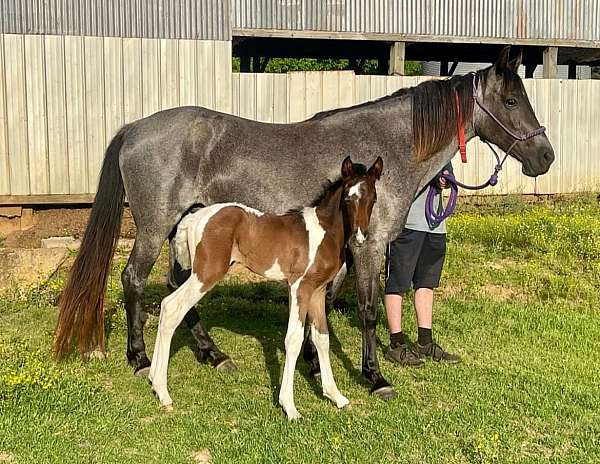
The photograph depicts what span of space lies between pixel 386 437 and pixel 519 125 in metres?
2.48

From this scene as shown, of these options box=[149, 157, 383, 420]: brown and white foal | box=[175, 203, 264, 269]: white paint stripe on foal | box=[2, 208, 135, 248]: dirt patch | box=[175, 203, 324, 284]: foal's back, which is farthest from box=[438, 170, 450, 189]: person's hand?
box=[2, 208, 135, 248]: dirt patch

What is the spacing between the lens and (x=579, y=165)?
40.4 feet

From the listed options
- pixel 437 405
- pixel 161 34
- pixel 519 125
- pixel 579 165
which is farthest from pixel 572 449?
pixel 579 165

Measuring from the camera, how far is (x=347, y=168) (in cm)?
421

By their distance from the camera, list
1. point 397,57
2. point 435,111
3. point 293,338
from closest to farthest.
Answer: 1. point 293,338
2. point 435,111
3. point 397,57

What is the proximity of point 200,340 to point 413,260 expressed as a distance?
71.3 inches

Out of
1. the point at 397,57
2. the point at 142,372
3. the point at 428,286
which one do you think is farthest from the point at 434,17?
the point at 142,372

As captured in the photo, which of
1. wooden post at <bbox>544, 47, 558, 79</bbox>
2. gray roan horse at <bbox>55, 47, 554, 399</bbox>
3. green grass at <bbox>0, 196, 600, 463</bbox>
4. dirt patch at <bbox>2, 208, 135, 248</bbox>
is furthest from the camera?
wooden post at <bbox>544, 47, 558, 79</bbox>

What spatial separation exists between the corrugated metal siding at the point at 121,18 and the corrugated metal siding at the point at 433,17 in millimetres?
407

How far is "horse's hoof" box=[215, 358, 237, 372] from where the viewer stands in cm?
536

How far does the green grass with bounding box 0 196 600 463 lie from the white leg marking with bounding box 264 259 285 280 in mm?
848

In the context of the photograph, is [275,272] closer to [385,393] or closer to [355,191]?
[355,191]

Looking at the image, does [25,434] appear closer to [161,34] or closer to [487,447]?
[487,447]

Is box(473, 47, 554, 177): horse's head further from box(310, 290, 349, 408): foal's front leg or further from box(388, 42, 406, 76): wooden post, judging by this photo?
box(388, 42, 406, 76): wooden post
